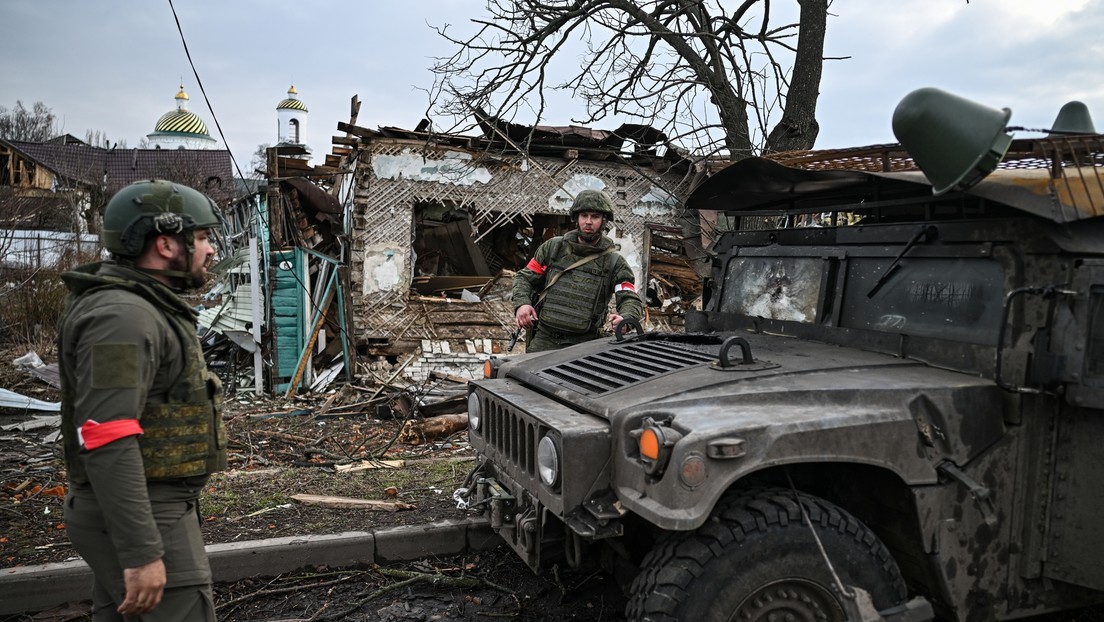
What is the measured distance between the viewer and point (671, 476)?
239 centimetres

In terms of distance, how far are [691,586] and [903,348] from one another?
146cm

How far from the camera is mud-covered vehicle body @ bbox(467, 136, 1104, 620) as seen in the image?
8.21ft

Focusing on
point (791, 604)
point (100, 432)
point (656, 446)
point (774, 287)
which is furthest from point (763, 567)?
point (100, 432)

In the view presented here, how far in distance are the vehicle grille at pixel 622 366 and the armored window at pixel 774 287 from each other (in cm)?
72

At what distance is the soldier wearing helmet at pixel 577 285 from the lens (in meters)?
4.86

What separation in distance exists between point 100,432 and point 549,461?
1.41 meters

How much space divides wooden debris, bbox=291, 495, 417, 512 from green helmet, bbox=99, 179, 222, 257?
287 centimetres

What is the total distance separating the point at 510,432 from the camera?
3.21 m

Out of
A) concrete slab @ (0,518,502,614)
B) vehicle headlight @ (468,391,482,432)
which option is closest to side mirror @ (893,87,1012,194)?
vehicle headlight @ (468,391,482,432)

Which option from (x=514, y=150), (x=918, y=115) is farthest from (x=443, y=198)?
(x=918, y=115)

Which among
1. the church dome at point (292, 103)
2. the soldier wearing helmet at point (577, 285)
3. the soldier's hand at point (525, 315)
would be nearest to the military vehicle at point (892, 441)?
the soldier's hand at point (525, 315)

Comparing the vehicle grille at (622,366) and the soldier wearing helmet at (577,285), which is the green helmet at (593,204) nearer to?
the soldier wearing helmet at (577,285)

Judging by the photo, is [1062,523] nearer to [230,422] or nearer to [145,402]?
[145,402]

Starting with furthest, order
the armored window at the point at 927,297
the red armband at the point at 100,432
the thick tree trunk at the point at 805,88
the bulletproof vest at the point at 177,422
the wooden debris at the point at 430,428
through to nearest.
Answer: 1. the thick tree trunk at the point at 805,88
2. the wooden debris at the point at 430,428
3. the armored window at the point at 927,297
4. the bulletproof vest at the point at 177,422
5. the red armband at the point at 100,432
